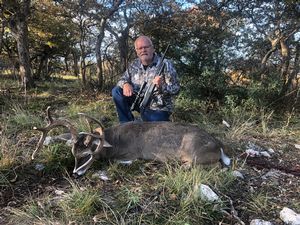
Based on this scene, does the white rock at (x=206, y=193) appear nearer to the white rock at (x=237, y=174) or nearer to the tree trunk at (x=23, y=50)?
the white rock at (x=237, y=174)

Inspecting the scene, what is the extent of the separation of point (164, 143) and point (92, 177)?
1030mm

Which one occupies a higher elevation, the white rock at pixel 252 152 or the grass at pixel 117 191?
the grass at pixel 117 191

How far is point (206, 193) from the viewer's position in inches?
149

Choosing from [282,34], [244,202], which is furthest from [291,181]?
[282,34]

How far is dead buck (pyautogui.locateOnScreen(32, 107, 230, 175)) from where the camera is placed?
4.55m

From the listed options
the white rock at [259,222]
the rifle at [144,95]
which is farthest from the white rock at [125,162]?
the white rock at [259,222]

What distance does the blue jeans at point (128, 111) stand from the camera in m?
6.06

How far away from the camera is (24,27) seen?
34.4 ft

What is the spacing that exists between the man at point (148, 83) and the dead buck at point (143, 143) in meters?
0.89

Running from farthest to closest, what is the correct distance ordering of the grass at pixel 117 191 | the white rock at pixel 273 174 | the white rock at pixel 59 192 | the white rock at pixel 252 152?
1. the white rock at pixel 252 152
2. the white rock at pixel 273 174
3. the white rock at pixel 59 192
4. the grass at pixel 117 191

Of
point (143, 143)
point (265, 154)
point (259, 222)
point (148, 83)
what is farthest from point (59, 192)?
point (265, 154)

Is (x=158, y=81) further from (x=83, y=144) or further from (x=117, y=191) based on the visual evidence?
(x=117, y=191)

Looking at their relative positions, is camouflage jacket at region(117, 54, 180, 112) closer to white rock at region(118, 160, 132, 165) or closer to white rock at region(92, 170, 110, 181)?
white rock at region(118, 160, 132, 165)

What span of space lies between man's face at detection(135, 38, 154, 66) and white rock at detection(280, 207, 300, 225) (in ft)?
10.6
